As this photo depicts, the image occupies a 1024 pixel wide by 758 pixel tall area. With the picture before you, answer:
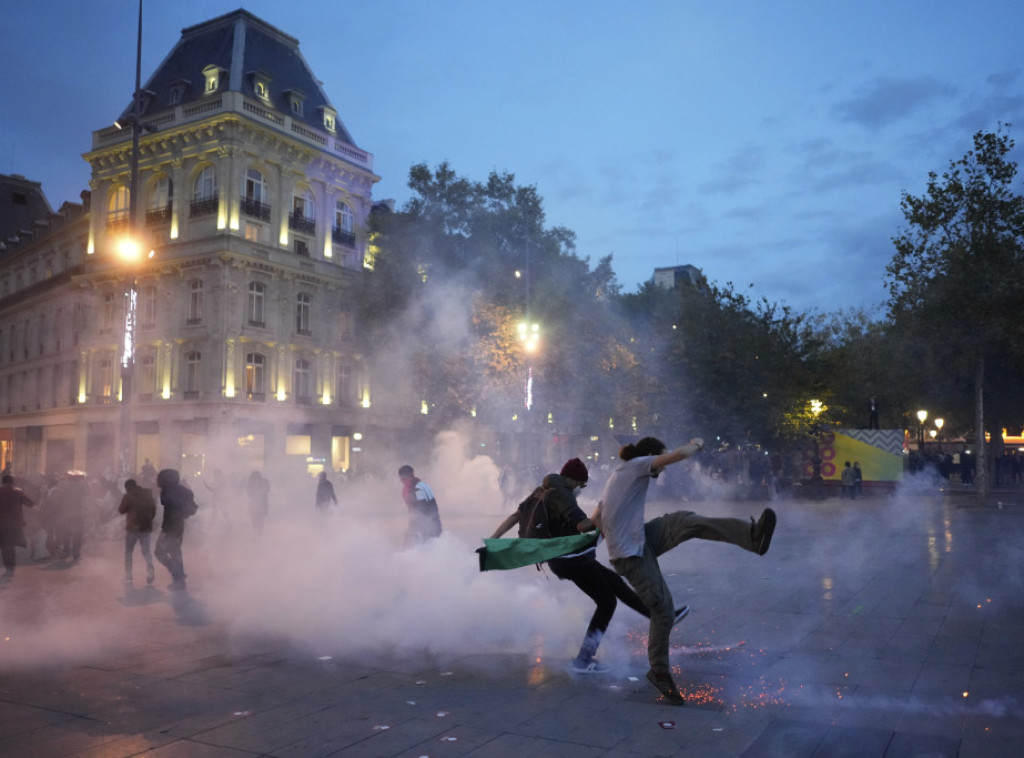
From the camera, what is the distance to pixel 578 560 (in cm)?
596

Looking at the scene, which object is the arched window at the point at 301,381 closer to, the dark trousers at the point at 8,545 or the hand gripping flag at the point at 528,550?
the dark trousers at the point at 8,545

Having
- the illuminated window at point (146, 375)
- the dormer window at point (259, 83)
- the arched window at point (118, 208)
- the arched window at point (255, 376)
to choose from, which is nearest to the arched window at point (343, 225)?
the dormer window at point (259, 83)

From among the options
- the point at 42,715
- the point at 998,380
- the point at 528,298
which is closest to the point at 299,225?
the point at 528,298

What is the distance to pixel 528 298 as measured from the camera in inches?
1172

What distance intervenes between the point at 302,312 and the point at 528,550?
3303 centimetres

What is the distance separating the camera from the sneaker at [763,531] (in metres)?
4.97

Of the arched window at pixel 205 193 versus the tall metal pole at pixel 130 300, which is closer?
the tall metal pole at pixel 130 300

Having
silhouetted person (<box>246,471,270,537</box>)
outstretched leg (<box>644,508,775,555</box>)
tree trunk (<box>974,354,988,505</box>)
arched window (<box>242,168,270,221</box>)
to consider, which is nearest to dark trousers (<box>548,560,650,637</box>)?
outstretched leg (<box>644,508,775,555</box>)

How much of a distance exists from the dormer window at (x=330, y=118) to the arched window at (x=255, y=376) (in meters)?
12.3

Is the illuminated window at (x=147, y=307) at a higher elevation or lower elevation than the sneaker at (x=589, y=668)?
higher

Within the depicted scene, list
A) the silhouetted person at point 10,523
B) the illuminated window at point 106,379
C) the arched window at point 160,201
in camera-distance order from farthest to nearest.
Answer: the illuminated window at point 106,379
the arched window at point 160,201
the silhouetted person at point 10,523

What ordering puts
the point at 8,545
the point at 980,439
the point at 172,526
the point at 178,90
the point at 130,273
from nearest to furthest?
the point at 172,526, the point at 8,545, the point at 130,273, the point at 980,439, the point at 178,90

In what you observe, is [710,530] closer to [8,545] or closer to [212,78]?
[8,545]

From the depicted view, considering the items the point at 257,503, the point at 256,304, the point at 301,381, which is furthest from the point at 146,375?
the point at 257,503
